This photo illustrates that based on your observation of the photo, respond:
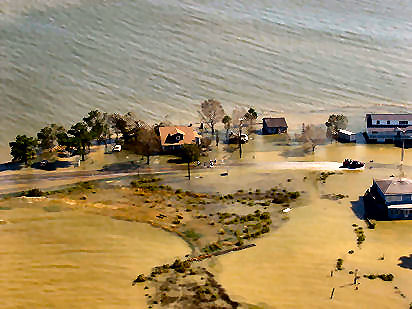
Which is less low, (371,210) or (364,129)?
(364,129)

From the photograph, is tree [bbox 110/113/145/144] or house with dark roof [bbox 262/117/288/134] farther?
house with dark roof [bbox 262/117/288/134]

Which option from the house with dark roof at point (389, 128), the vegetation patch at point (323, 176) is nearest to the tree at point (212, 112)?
the vegetation patch at point (323, 176)

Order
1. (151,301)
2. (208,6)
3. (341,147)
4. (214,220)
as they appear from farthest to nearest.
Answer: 1. (208,6)
2. (341,147)
3. (214,220)
4. (151,301)

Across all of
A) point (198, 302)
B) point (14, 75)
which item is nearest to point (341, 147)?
point (198, 302)

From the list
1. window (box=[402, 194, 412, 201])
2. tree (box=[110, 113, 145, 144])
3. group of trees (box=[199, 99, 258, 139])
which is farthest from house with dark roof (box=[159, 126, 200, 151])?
window (box=[402, 194, 412, 201])

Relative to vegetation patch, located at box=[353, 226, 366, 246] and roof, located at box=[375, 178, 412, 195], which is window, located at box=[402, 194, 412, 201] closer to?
roof, located at box=[375, 178, 412, 195]

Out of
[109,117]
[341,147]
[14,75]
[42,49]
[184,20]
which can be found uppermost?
[184,20]

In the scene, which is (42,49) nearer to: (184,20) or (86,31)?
(86,31)
